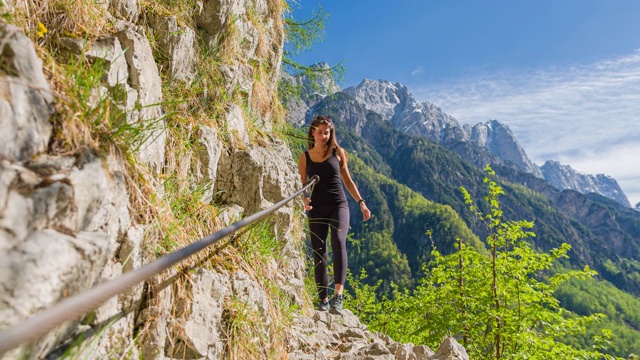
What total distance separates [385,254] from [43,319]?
566 ft

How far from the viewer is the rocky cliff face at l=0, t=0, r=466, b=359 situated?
4.68ft

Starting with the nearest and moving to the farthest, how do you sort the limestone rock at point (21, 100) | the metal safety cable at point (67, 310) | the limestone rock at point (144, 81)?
1. the metal safety cable at point (67, 310)
2. the limestone rock at point (21, 100)
3. the limestone rock at point (144, 81)

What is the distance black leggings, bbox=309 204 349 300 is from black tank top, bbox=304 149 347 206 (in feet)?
0.30

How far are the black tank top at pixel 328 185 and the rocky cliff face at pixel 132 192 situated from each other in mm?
750

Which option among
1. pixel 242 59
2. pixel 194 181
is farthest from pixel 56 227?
pixel 242 59

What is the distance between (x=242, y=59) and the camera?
6.35m

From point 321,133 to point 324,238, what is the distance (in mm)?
1504

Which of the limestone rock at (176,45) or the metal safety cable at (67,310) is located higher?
the limestone rock at (176,45)

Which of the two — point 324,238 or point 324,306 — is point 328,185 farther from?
point 324,306

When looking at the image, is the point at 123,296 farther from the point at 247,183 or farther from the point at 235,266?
the point at 247,183

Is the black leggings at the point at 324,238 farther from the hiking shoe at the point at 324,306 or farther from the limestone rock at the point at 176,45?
the limestone rock at the point at 176,45

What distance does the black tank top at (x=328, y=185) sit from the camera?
17.7 ft

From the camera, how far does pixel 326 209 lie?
212 inches

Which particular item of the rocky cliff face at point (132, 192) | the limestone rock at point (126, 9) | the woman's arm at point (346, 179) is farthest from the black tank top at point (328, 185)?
the limestone rock at point (126, 9)
